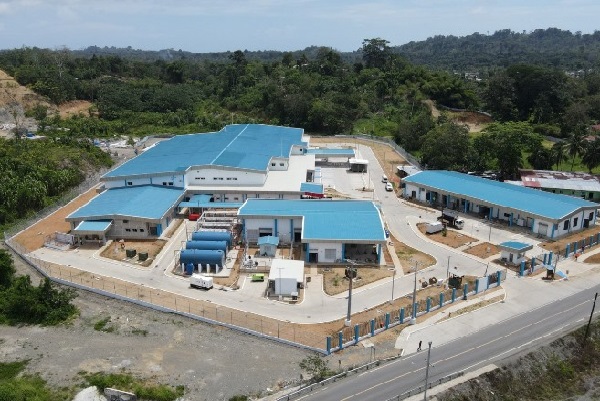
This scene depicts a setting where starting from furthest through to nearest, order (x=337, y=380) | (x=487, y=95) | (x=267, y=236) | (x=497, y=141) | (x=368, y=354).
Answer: (x=487, y=95)
(x=497, y=141)
(x=267, y=236)
(x=368, y=354)
(x=337, y=380)

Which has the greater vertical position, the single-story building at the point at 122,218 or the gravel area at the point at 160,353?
the single-story building at the point at 122,218

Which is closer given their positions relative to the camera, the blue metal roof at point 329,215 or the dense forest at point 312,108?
the blue metal roof at point 329,215

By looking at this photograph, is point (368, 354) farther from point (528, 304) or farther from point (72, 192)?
point (72, 192)

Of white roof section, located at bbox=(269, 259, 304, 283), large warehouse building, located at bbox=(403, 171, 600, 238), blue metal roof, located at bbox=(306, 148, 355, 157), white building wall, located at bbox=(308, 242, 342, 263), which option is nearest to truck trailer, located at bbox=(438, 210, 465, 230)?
large warehouse building, located at bbox=(403, 171, 600, 238)

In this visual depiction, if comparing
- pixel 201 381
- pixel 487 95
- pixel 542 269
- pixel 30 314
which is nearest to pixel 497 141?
pixel 542 269

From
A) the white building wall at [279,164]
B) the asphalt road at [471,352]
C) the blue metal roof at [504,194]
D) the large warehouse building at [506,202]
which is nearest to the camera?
the asphalt road at [471,352]

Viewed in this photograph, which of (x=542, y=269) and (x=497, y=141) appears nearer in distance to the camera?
(x=542, y=269)

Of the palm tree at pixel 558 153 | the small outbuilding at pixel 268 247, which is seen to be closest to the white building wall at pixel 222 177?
the small outbuilding at pixel 268 247

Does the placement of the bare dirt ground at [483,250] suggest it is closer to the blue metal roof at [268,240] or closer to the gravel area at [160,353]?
the blue metal roof at [268,240]
